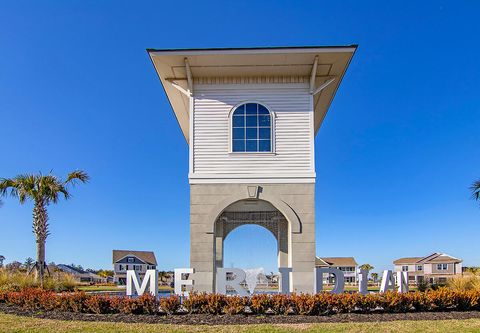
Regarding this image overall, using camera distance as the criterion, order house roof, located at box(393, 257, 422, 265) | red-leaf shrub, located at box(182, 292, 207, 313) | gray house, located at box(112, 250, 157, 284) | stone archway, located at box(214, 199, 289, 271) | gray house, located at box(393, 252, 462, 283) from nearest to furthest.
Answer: red-leaf shrub, located at box(182, 292, 207, 313) → stone archway, located at box(214, 199, 289, 271) → gray house, located at box(393, 252, 462, 283) → gray house, located at box(112, 250, 157, 284) → house roof, located at box(393, 257, 422, 265)

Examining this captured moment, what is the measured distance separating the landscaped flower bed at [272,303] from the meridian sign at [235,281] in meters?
1.76

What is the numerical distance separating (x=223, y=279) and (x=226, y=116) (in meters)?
5.52

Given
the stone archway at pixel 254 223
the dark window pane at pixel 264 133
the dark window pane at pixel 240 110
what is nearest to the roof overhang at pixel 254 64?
the dark window pane at pixel 240 110

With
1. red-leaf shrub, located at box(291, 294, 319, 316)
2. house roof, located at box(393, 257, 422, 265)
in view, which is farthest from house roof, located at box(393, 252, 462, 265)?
red-leaf shrub, located at box(291, 294, 319, 316)

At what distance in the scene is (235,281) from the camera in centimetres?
1349

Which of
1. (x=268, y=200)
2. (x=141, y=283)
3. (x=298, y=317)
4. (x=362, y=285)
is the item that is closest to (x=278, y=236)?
(x=268, y=200)

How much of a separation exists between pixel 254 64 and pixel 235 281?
696cm

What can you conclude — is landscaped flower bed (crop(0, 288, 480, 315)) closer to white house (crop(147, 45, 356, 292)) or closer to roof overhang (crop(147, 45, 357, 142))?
white house (crop(147, 45, 356, 292))

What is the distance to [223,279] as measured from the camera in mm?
13695

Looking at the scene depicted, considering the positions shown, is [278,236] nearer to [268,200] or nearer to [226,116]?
[268,200]

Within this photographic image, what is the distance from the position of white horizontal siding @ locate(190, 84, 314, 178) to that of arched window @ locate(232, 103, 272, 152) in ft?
0.69

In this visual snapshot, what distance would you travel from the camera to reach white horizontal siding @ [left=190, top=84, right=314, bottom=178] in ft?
51.3

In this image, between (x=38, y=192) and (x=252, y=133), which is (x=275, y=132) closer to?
(x=252, y=133)

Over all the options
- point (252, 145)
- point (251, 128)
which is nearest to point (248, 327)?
point (252, 145)
